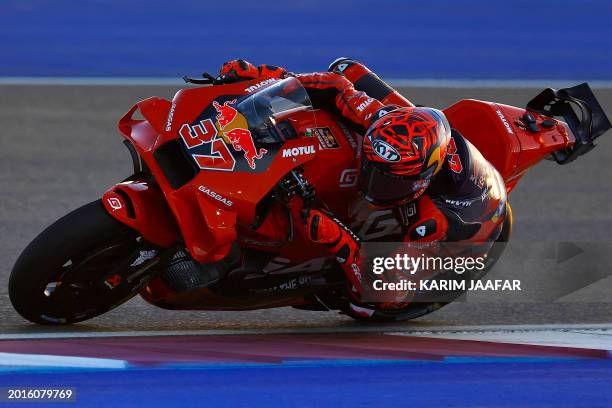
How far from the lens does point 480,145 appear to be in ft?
18.2

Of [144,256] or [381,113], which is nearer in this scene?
[144,256]

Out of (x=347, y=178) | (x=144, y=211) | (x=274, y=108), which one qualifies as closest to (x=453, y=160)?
(x=347, y=178)

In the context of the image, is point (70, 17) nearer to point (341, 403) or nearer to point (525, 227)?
point (525, 227)

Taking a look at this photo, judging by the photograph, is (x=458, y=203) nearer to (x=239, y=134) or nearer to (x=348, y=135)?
(x=348, y=135)

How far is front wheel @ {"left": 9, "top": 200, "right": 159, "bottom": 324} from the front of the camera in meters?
4.43

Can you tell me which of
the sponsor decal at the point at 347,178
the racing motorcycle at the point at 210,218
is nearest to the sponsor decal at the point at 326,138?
the racing motorcycle at the point at 210,218

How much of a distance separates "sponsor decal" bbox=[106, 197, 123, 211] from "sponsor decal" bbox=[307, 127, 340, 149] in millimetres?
852

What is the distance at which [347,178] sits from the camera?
190 inches

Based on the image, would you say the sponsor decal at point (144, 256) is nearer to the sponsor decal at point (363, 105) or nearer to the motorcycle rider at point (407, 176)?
the motorcycle rider at point (407, 176)

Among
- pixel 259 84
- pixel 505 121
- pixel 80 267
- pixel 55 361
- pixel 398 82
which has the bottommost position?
pixel 398 82

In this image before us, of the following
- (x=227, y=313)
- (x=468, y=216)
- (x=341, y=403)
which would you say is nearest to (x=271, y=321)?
(x=227, y=313)

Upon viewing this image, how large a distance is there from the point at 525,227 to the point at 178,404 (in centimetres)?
387

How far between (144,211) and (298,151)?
0.64 m

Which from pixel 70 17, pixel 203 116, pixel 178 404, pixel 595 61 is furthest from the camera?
pixel 70 17
